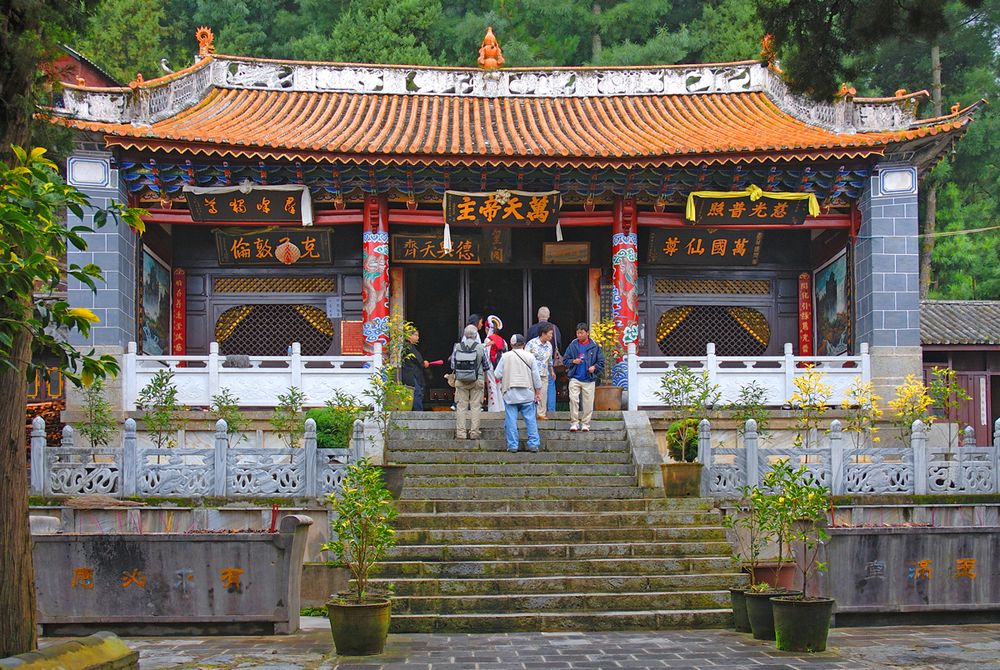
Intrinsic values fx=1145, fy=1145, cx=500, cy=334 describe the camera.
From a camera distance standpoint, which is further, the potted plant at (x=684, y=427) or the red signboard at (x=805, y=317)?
the red signboard at (x=805, y=317)

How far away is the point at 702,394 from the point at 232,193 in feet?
21.7

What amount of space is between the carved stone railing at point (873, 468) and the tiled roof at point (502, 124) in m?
4.55

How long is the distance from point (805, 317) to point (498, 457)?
6963 millimetres

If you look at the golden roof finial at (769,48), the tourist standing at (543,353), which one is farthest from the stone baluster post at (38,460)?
the golden roof finial at (769,48)

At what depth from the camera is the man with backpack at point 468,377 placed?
11914 millimetres

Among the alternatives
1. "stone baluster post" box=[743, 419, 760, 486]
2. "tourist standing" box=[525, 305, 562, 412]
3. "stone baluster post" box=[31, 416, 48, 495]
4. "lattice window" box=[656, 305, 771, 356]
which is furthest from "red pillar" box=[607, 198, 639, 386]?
"stone baluster post" box=[31, 416, 48, 495]

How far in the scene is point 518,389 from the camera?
1170 centimetres

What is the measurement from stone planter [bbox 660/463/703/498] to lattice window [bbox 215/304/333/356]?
23.2 ft

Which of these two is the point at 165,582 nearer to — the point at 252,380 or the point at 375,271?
the point at 252,380

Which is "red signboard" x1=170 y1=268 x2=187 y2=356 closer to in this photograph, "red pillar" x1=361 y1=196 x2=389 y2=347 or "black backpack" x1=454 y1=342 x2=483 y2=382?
"red pillar" x1=361 y1=196 x2=389 y2=347

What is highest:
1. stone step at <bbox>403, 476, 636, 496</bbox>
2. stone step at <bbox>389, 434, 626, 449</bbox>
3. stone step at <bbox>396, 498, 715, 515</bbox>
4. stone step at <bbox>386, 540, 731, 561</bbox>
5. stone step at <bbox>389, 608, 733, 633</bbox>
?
stone step at <bbox>389, 434, 626, 449</bbox>

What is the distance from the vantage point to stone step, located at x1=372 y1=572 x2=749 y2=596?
9.46 m

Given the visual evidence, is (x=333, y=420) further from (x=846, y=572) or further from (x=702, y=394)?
(x=846, y=572)

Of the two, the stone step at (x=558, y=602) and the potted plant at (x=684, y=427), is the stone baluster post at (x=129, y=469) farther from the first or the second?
the potted plant at (x=684, y=427)
